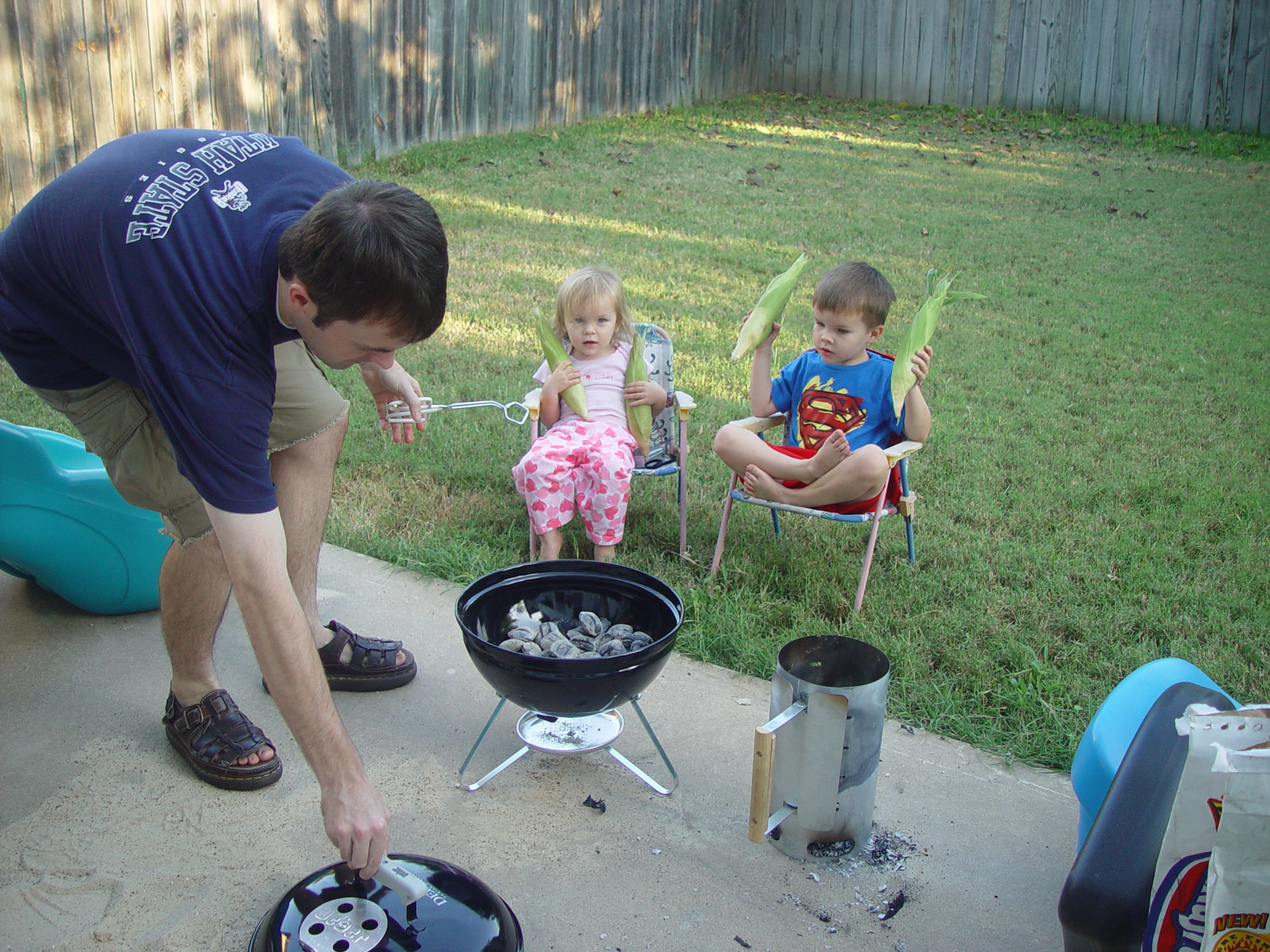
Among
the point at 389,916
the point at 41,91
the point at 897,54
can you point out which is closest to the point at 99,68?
the point at 41,91

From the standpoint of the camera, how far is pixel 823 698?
210 cm

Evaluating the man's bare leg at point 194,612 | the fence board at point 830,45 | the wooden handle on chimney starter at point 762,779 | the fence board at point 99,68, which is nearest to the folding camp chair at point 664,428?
the man's bare leg at point 194,612

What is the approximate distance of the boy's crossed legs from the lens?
3334 millimetres

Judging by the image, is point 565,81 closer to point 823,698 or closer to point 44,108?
point 44,108

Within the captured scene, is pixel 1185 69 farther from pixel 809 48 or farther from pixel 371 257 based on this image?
pixel 371 257

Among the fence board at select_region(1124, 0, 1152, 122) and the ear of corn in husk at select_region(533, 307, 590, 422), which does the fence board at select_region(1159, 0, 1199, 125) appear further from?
the ear of corn in husk at select_region(533, 307, 590, 422)

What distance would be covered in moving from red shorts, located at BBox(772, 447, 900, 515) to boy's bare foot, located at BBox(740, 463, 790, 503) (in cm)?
9

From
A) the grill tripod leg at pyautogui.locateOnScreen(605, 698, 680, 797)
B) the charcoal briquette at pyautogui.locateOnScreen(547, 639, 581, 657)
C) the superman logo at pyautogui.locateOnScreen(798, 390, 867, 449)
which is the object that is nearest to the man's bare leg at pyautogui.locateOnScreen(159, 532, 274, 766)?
the charcoal briquette at pyautogui.locateOnScreen(547, 639, 581, 657)

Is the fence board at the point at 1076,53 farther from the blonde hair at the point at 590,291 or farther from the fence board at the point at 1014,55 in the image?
the blonde hair at the point at 590,291

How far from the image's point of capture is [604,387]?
381cm

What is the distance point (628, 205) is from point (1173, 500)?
18.0ft

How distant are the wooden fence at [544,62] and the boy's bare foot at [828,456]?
5.32m

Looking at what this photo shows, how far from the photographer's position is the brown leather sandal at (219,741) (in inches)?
95.0

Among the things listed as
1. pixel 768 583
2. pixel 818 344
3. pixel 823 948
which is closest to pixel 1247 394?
pixel 818 344
